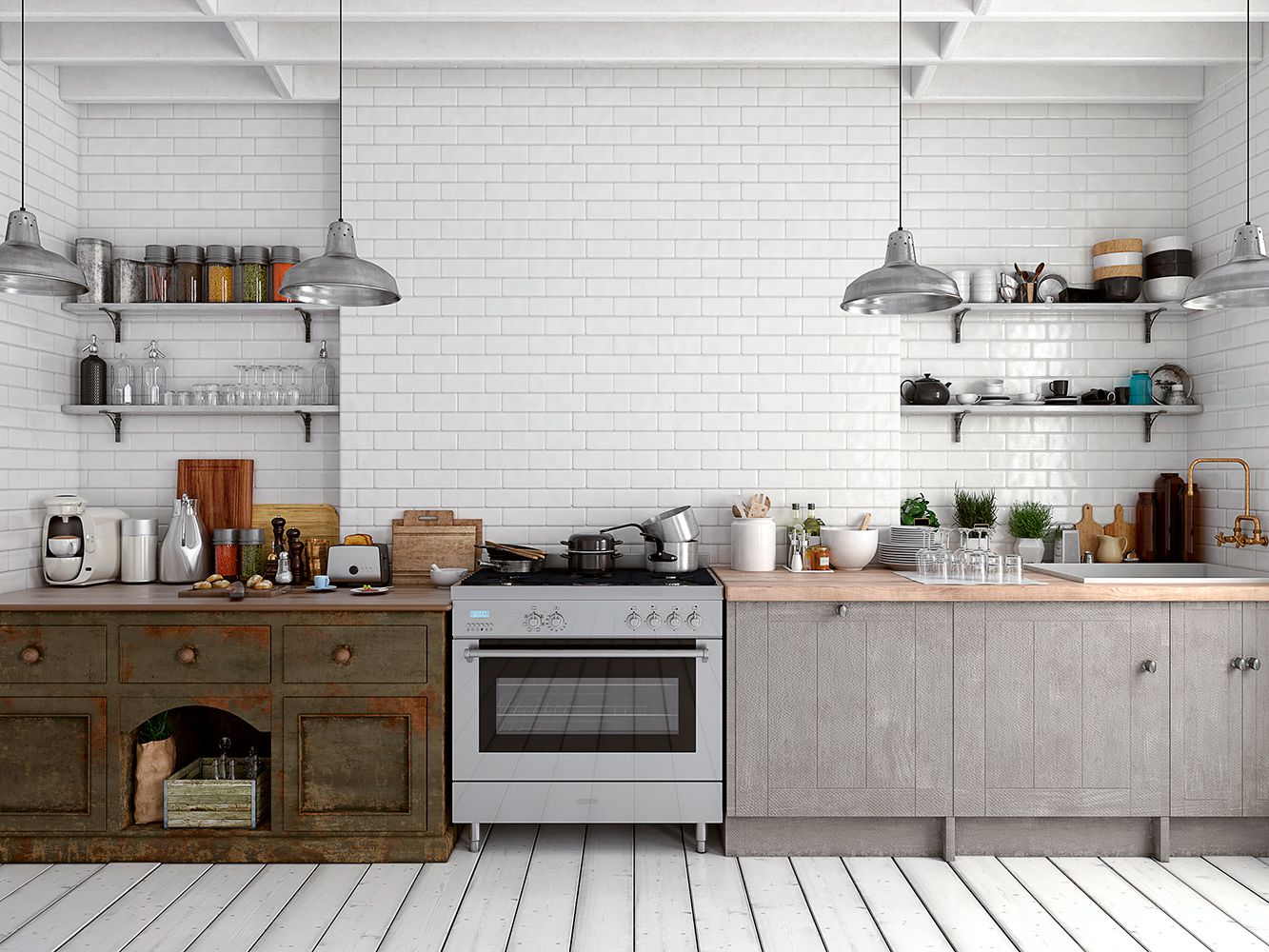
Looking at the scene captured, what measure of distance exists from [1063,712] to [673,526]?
185 cm

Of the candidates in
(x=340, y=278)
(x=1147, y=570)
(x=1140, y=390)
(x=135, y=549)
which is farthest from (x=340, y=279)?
(x=1147, y=570)

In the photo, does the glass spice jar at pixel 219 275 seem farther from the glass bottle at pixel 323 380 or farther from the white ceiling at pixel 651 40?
the white ceiling at pixel 651 40

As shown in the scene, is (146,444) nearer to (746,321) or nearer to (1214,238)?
(746,321)

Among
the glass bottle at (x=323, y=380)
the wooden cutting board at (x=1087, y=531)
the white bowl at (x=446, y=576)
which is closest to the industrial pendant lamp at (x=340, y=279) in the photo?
the glass bottle at (x=323, y=380)

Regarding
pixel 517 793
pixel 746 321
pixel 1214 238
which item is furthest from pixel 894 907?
pixel 1214 238

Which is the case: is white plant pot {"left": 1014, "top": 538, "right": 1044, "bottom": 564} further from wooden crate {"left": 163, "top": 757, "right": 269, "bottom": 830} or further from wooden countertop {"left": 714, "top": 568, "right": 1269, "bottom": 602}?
wooden crate {"left": 163, "top": 757, "right": 269, "bottom": 830}

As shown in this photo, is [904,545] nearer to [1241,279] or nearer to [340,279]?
[1241,279]

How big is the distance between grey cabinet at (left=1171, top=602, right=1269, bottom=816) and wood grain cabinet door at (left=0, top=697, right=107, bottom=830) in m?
4.53

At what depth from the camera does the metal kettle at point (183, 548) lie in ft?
14.6

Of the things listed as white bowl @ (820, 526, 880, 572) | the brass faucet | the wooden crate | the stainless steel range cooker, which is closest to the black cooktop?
the stainless steel range cooker

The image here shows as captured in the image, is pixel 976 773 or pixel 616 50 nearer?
pixel 976 773

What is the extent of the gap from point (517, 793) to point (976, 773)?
1.95m

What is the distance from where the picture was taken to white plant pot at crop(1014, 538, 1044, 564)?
457cm

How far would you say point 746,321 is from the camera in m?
4.52
